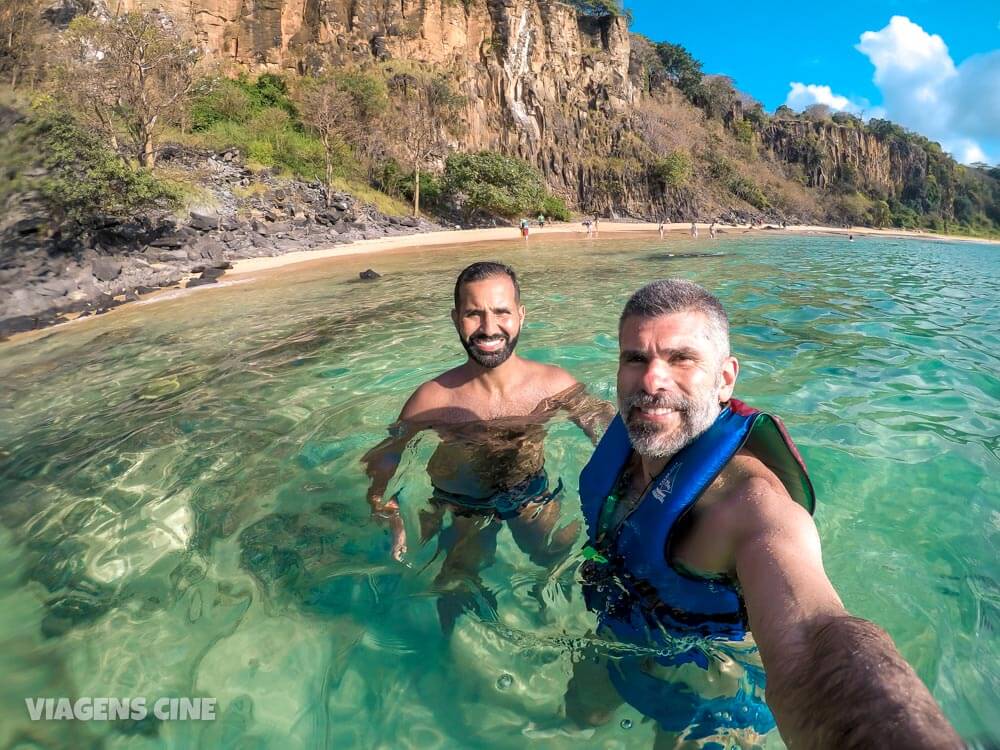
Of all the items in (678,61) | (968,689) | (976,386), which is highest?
(678,61)

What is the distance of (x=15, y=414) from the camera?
4.83 metres

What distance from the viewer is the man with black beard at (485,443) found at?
2451 millimetres

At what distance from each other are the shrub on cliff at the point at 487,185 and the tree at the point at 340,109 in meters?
4.69

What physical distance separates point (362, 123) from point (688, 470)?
3047 centimetres

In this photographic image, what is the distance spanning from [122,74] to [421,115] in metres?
16.8

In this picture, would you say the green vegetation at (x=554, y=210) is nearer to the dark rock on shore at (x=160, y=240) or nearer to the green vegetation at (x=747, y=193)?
the dark rock on shore at (x=160, y=240)

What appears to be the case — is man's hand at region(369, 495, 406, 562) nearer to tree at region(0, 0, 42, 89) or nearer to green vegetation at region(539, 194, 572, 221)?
tree at region(0, 0, 42, 89)

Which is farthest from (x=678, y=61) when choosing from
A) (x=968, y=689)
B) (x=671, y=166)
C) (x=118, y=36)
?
(x=968, y=689)

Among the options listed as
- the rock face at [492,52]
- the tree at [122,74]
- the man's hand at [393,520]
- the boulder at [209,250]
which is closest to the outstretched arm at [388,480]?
the man's hand at [393,520]

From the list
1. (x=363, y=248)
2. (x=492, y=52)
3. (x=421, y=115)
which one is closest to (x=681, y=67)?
(x=492, y=52)

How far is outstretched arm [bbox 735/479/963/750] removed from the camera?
2.55 feet

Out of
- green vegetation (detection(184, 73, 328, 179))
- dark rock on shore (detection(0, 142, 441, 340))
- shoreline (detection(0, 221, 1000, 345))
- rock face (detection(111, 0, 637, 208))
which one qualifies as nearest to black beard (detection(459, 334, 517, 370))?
shoreline (detection(0, 221, 1000, 345))

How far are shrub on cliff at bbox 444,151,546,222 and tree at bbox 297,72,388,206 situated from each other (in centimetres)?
469

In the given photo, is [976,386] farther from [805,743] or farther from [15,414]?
[15,414]
